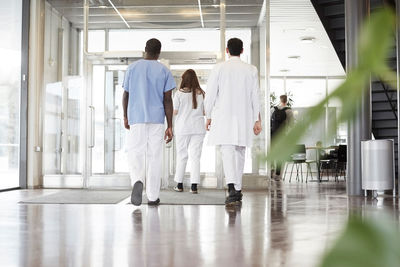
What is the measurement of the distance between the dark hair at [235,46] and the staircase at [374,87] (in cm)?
269

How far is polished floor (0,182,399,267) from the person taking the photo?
223cm

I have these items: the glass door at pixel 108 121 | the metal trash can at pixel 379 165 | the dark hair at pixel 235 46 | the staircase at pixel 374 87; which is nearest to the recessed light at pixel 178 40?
the glass door at pixel 108 121

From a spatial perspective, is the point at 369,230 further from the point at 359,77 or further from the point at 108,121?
the point at 108,121

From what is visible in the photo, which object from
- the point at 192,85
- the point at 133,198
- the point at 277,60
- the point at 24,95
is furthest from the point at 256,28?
the point at 277,60

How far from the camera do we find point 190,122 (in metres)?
6.34

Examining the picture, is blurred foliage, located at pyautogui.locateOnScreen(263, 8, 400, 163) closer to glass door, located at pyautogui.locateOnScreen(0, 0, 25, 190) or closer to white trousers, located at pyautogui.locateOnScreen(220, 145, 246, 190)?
white trousers, located at pyautogui.locateOnScreen(220, 145, 246, 190)

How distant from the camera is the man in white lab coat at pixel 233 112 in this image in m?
4.68

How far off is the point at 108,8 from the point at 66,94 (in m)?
1.39

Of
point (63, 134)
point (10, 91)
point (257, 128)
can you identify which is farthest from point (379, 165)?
point (10, 91)

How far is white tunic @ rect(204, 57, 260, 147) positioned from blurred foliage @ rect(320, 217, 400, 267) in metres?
4.54

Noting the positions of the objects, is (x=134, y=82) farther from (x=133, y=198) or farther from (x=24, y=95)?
(x=24, y=95)

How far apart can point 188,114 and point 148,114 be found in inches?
71.2

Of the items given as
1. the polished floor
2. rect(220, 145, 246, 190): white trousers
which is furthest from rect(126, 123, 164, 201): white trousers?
rect(220, 145, 246, 190): white trousers

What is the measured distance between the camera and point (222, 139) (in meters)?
4.68
